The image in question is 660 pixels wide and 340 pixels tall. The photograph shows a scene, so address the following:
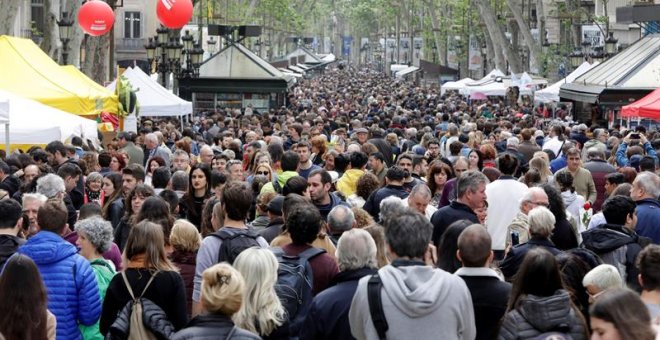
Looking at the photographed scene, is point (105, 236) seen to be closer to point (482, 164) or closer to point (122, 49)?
point (482, 164)

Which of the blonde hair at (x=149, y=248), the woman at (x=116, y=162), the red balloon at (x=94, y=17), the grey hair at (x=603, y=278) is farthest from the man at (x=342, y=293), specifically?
the red balloon at (x=94, y=17)

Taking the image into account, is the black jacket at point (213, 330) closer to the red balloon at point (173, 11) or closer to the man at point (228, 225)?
the man at point (228, 225)

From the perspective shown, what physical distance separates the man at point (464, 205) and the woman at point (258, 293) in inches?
131

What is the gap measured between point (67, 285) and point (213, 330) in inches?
68.2

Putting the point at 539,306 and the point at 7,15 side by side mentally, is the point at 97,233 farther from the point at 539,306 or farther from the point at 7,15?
the point at 7,15

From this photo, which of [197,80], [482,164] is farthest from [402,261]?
[197,80]

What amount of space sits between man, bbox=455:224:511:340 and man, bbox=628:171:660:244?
11.9ft

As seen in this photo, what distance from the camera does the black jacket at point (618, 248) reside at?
8.95m

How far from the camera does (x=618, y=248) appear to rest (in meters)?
9.03

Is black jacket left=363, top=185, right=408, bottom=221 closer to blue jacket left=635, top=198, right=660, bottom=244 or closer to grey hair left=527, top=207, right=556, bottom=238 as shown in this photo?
blue jacket left=635, top=198, right=660, bottom=244

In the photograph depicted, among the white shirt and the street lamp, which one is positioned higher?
the street lamp

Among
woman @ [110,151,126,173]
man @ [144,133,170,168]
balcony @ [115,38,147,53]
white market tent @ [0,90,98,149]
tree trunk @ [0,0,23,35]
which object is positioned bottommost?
woman @ [110,151,126,173]

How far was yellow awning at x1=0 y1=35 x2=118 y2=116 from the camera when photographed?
20.5m

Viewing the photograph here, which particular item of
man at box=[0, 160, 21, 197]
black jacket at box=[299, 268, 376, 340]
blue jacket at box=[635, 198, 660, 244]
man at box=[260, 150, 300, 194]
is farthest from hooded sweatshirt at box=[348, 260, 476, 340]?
man at box=[0, 160, 21, 197]
